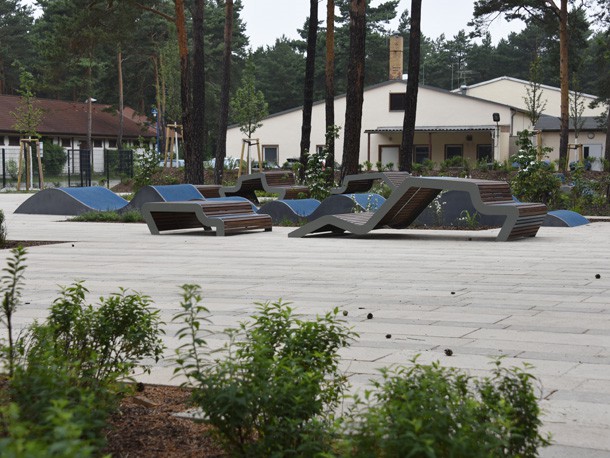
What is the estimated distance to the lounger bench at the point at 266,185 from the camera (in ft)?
73.9

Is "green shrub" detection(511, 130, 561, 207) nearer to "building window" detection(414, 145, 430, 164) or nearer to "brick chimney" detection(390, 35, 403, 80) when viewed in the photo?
"building window" detection(414, 145, 430, 164)

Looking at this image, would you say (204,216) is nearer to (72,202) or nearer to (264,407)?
(72,202)

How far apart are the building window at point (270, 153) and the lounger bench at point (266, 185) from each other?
35093 millimetres

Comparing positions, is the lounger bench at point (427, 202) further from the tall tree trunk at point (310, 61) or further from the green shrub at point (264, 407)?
the tall tree trunk at point (310, 61)

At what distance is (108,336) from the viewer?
169 inches

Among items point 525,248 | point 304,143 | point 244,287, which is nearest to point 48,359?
point 244,287

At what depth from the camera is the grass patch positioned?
775 inches

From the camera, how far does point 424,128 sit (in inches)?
2180

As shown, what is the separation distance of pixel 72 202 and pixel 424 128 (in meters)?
35.6

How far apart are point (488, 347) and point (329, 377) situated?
1.38 m

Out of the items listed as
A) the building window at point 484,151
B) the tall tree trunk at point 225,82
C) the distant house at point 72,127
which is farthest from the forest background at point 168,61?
the tall tree trunk at point 225,82

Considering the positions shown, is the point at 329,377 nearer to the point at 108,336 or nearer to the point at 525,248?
the point at 108,336

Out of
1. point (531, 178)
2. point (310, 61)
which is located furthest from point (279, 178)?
point (531, 178)

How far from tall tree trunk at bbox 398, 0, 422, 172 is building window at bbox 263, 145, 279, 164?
116ft
